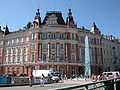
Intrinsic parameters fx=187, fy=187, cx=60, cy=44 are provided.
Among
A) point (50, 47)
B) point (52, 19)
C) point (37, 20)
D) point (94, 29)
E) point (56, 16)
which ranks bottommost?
point (50, 47)

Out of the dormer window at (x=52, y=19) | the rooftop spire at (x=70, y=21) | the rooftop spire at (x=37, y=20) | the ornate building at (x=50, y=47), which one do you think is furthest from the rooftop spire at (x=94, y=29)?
the rooftop spire at (x=37, y=20)

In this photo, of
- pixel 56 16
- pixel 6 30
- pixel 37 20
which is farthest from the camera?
pixel 6 30

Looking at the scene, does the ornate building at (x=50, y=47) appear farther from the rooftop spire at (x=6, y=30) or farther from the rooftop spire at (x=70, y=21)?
the rooftop spire at (x=6, y=30)

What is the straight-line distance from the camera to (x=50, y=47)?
190 feet

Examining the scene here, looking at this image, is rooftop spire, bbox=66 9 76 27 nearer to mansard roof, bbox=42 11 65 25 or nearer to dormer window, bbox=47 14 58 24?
mansard roof, bbox=42 11 65 25

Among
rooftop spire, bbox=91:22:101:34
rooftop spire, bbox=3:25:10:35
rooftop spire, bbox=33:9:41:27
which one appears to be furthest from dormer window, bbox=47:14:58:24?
rooftop spire, bbox=3:25:10:35

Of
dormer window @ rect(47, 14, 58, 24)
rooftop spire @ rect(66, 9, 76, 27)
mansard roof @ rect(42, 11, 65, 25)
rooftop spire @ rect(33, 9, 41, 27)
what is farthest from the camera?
mansard roof @ rect(42, 11, 65, 25)

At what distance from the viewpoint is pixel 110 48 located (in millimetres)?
77375

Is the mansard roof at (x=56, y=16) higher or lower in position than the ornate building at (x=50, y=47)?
higher

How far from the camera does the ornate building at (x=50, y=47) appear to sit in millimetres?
57469

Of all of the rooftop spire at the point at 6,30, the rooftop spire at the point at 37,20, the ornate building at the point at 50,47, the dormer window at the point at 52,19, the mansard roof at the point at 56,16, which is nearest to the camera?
the ornate building at the point at 50,47

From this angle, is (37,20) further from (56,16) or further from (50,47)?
(50,47)

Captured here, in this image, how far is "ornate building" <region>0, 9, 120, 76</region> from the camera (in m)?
57.5

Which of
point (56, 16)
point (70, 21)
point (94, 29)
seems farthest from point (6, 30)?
point (94, 29)
